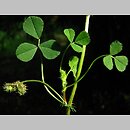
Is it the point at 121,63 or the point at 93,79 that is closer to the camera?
the point at 121,63

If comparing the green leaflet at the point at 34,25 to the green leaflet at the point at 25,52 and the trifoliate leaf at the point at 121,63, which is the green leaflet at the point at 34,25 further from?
the trifoliate leaf at the point at 121,63

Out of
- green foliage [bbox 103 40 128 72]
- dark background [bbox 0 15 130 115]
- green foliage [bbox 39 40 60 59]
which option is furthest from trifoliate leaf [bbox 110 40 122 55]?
dark background [bbox 0 15 130 115]

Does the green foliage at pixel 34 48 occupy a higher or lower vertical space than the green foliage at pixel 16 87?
higher

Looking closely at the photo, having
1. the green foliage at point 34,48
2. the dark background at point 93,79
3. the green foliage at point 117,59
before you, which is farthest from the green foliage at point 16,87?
the dark background at point 93,79

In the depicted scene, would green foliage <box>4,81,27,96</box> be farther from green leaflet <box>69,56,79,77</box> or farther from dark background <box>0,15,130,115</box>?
dark background <box>0,15,130,115</box>

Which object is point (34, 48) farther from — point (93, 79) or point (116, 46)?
point (93, 79)

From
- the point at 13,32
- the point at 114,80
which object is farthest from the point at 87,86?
the point at 13,32

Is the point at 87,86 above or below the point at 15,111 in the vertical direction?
above

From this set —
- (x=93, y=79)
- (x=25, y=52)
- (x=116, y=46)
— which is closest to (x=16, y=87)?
(x=25, y=52)

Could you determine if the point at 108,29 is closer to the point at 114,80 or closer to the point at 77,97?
the point at 114,80
